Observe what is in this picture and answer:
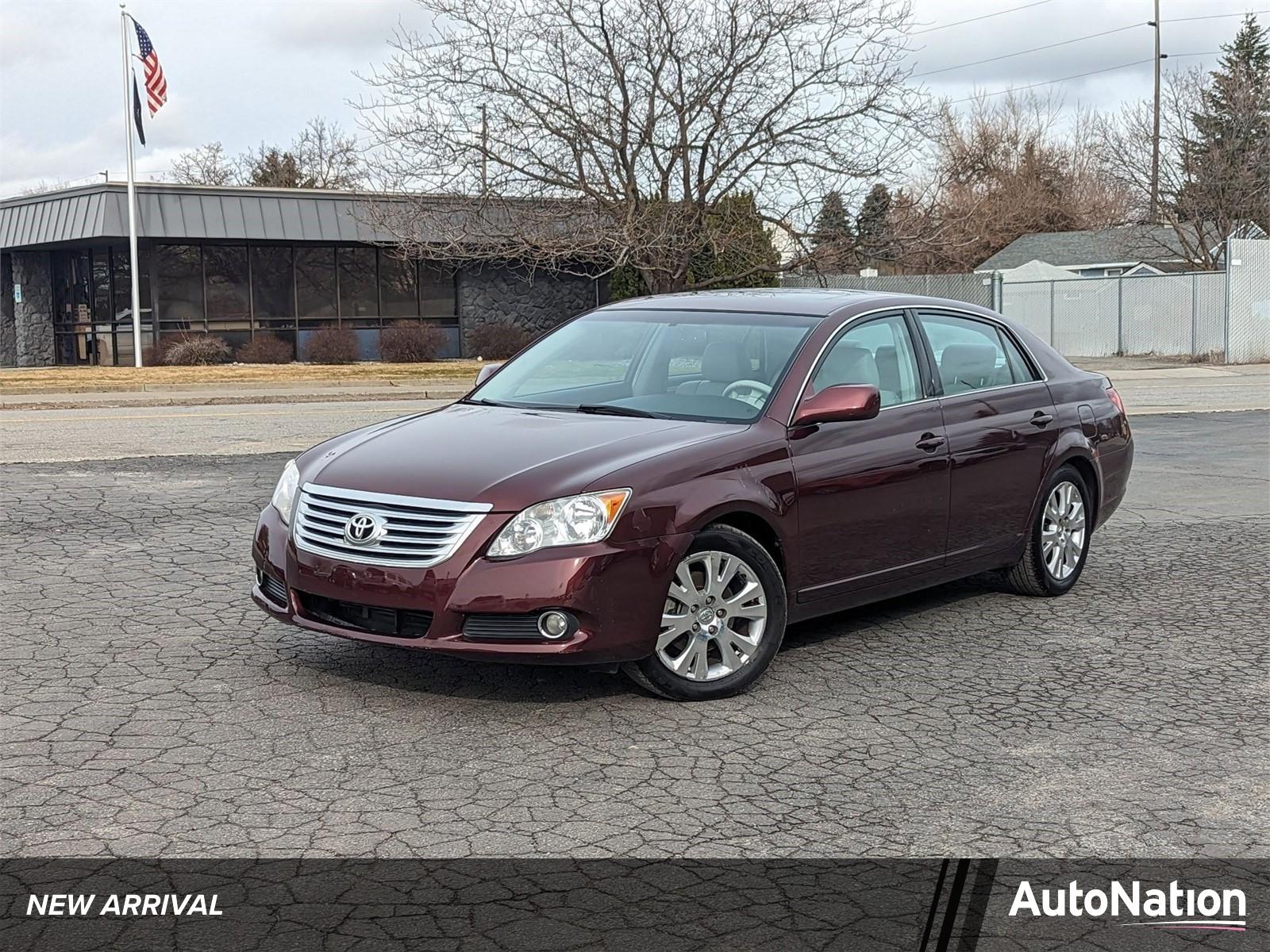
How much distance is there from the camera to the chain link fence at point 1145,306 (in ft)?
106

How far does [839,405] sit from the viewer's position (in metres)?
6.18

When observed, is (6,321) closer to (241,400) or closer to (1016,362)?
(241,400)

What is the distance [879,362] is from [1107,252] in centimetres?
4924

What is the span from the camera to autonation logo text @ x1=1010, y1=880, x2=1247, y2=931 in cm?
371

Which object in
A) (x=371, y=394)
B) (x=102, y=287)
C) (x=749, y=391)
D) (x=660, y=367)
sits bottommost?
(x=371, y=394)

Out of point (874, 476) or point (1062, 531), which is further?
point (1062, 531)

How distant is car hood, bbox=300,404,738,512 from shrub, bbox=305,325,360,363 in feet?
90.8

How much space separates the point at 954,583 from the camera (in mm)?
8234

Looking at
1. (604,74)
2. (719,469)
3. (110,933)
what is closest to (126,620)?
(719,469)

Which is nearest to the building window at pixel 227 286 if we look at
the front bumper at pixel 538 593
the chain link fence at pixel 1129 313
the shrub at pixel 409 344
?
the shrub at pixel 409 344

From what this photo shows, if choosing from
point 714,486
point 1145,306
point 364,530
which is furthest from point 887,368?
point 1145,306

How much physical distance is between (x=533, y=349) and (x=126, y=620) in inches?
94.1

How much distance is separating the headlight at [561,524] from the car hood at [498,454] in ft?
0.13

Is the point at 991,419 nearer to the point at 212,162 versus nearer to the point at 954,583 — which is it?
the point at 954,583
